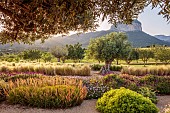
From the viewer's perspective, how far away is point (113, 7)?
15.2 ft

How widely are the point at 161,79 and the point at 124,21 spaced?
1207cm

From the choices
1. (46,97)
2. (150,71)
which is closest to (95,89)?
(46,97)

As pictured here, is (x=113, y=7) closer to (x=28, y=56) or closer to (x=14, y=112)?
(x=14, y=112)

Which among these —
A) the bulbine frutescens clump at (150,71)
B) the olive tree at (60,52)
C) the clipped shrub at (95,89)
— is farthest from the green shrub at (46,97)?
the olive tree at (60,52)

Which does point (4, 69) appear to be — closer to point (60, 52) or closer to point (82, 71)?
point (82, 71)

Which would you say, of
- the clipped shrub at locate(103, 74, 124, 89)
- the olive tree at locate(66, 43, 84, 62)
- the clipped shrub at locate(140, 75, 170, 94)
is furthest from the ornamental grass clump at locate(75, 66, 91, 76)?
the olive tree at locate(66, 43, 84, 62)

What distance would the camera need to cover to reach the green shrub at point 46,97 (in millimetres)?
9922

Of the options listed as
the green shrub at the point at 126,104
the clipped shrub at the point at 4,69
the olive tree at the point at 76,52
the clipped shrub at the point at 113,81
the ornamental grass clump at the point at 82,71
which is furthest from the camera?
the olive tree at the point at 76,52

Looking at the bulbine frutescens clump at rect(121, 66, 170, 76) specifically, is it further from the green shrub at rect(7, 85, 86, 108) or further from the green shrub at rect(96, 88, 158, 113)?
the green shrub at rect(96, 88, 158, 113)

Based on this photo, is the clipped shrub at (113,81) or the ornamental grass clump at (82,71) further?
the ornamental grass clump at (82,71)

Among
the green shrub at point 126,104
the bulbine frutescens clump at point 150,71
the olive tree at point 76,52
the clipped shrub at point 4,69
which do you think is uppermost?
the olive tree at point 76,52

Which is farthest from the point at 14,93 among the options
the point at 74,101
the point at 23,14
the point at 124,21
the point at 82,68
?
the point at 82,68

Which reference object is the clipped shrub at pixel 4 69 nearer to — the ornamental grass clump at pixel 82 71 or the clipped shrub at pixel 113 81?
the ornamental grass clump at pixel 82 71

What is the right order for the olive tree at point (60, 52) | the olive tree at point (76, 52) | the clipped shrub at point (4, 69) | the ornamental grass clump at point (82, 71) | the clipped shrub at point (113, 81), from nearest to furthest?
1. the clipped shrub at point (113, 81)
2. the ornamental grass clump at point (82, 71)
3. the clipped shrub at point (4, 69)
4. the olive tree at point (76, 52)
5. the olive tree at point (60, 52)
